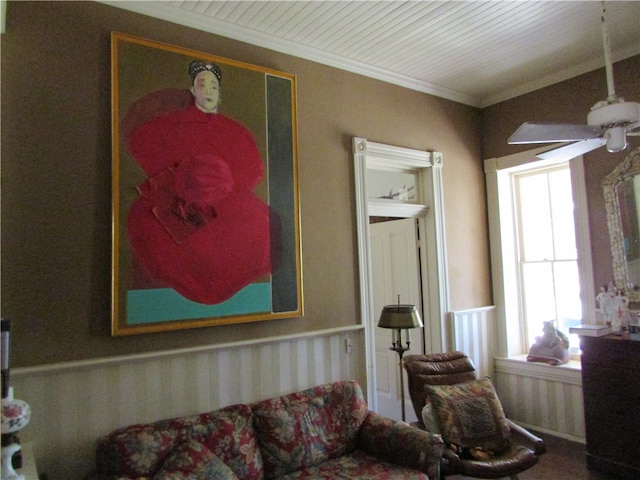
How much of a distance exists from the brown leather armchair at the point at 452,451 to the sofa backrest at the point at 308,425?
0.47 metres

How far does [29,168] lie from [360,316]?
2346 mm

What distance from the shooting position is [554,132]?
2.59 meters

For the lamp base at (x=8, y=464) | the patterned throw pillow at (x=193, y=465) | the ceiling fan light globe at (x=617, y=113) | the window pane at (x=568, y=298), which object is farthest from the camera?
the window pane at (x=568, y=298)

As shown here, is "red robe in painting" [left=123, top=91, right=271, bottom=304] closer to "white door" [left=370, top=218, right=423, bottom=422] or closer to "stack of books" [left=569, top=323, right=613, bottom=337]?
"white door" [left=370, top=218, right=423, bottom=422]

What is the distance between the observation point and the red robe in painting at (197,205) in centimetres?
271

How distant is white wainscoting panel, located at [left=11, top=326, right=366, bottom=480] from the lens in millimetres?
2383

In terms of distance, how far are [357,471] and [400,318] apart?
1.01 m

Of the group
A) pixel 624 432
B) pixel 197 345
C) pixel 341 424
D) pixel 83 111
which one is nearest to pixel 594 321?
pixel 624 432

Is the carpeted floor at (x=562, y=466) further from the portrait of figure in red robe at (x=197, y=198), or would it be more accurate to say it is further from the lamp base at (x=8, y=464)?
the lamp base at (x=8, y=464)

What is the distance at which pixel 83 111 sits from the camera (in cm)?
259

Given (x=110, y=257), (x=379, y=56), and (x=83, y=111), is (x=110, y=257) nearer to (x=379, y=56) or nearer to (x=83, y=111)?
(x=83, y=111)

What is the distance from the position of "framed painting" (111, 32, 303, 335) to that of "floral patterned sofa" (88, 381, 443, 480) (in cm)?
55

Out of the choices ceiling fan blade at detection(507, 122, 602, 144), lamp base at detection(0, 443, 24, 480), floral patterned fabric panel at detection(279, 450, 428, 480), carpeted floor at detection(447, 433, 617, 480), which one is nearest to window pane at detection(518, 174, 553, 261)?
carpeted floor at detection(447, 433, 617, 480)

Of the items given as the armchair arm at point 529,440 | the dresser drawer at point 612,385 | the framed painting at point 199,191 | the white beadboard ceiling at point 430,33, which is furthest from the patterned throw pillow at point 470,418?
the white beadboard ceiling at point 430,33
